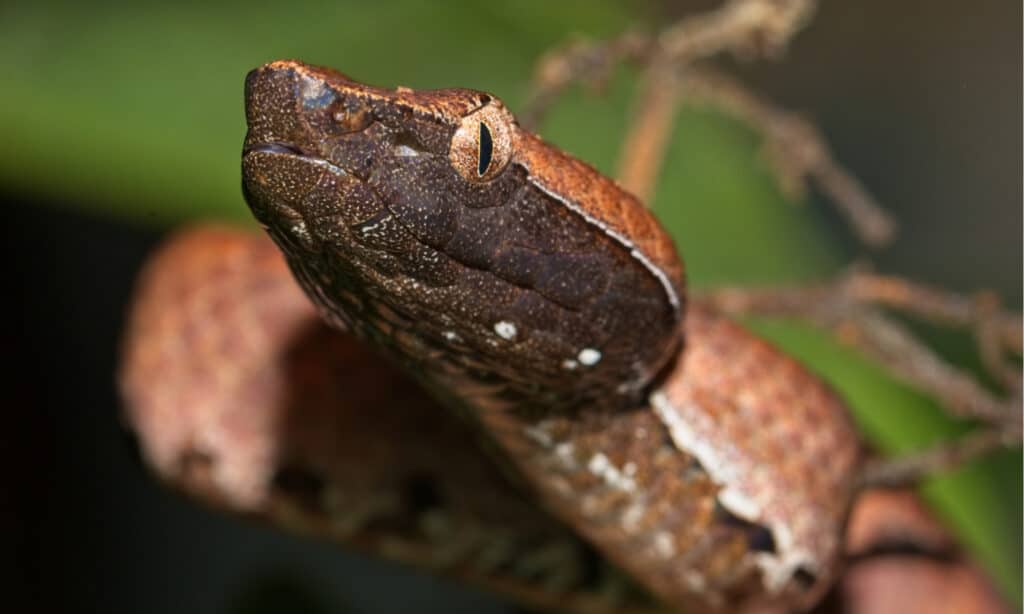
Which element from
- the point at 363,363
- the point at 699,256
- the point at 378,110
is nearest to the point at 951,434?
the point at 699,256

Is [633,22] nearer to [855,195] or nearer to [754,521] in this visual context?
[855,195]

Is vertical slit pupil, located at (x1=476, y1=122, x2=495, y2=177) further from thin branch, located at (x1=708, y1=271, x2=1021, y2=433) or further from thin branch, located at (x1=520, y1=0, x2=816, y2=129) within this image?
thin branch, located at (x1=708, y1=271, x2=1021, y2=433)

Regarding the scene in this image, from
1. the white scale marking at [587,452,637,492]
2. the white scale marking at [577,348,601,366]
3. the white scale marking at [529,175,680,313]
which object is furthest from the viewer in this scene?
the white scale marking at [587,452,637,492]

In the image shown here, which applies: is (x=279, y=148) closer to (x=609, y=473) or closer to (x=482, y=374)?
(x=482, y=374)

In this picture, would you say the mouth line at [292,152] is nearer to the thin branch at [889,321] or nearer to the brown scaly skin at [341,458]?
the brown scaly skin at [341,458]

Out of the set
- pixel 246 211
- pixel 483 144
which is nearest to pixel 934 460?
pixel 483 144

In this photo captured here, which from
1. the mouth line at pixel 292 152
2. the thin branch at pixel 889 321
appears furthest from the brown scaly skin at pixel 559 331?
the thin branch at pixel 889 321

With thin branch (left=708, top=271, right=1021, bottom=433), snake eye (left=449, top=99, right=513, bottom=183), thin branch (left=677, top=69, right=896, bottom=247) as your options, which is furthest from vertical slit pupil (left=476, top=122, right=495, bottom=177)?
thin branch (left=677, top=69, right=896, bottom=247)
